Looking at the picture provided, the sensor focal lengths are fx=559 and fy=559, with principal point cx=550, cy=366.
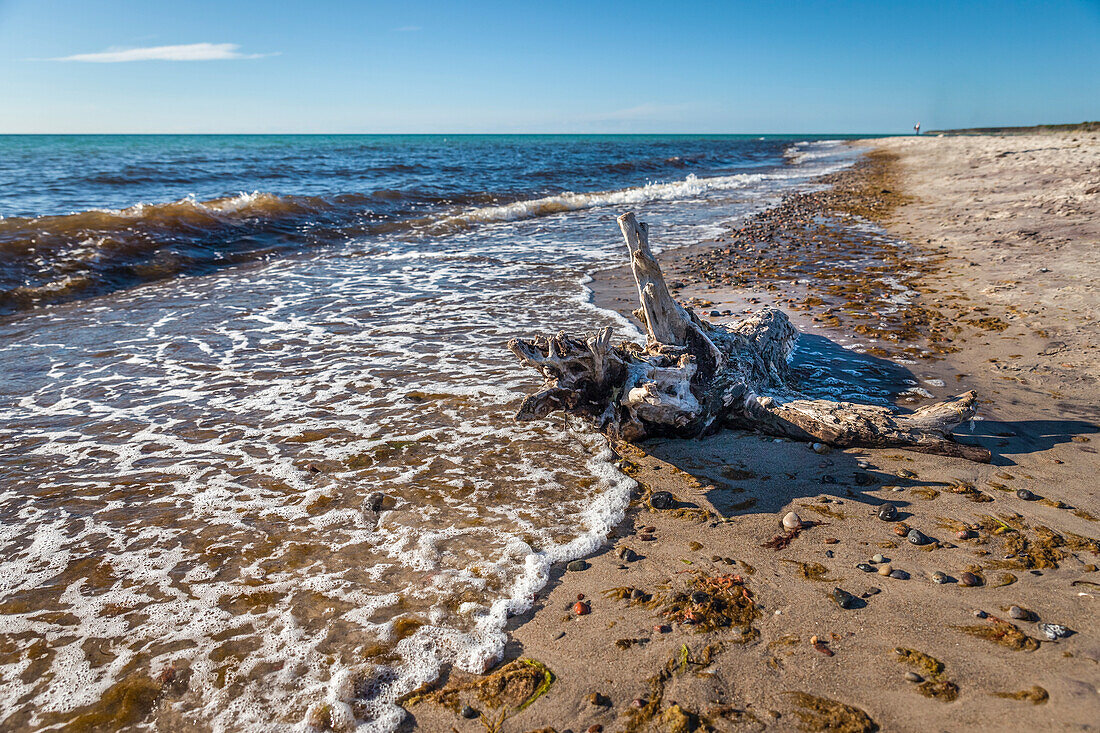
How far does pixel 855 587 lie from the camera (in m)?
3.01

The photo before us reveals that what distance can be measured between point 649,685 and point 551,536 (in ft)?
4.13

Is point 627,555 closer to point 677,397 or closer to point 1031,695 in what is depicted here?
point 677,397

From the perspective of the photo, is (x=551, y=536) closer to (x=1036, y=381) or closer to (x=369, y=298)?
(x=1036, y=381)

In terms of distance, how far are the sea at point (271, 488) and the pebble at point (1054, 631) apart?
221cm

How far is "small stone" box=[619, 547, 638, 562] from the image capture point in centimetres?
338

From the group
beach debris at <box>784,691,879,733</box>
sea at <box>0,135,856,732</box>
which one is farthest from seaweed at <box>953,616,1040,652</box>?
sea at <box>0,135,856,732</box>

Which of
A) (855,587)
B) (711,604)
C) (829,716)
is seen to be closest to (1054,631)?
(855,587)

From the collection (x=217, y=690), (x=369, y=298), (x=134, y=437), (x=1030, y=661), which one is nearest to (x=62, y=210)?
(x=369, y=298)

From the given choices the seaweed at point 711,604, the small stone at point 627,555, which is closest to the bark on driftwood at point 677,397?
the small stone at point 627,555

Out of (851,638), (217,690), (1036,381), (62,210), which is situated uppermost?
(62,210)

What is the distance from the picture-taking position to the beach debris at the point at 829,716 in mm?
2227

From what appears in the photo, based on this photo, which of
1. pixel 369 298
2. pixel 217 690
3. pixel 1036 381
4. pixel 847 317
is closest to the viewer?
pixel 217 690

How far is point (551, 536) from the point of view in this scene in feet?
11.9

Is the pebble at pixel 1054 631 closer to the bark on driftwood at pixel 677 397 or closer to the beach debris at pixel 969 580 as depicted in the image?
the beach debris at pixel 969 580
